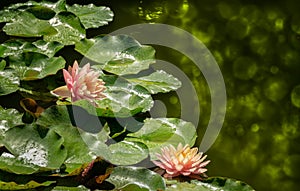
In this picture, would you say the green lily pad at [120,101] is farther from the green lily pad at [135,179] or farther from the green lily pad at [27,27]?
the green lily pad at [27,27]

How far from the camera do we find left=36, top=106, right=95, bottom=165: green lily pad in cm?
128

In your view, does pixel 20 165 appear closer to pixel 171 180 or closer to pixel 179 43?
pixel 171 180

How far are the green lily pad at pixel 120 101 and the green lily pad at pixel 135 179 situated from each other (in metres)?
0.18

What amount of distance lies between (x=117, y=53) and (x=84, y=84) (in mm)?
329

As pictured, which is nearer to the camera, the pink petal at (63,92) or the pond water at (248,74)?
the pink petal at (63,92)

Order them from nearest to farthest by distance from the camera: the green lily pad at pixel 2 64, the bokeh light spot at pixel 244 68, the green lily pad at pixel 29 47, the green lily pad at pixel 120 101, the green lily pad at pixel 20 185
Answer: the green lily pad at pixel 20 185 → the green lily pad at pixel 120 101 → the green lily pad at pixel 2 64 → the green lily pad at pixel 29 47 → the bokeh light spot at pixel 244 68

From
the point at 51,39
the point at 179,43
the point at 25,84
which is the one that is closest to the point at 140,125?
the point at 25,84

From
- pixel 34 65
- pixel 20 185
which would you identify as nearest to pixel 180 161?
pixel 20 185

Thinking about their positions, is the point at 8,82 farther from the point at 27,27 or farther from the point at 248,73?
the point at 248,73

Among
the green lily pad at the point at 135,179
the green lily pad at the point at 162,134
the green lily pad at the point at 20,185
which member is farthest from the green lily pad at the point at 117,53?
the green lily pad at the point at 20,185

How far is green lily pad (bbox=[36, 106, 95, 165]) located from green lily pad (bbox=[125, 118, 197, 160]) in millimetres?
180

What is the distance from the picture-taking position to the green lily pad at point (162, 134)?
1.46 metres

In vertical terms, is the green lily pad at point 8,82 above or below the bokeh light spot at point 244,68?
below

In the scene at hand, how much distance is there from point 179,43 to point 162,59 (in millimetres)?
124
